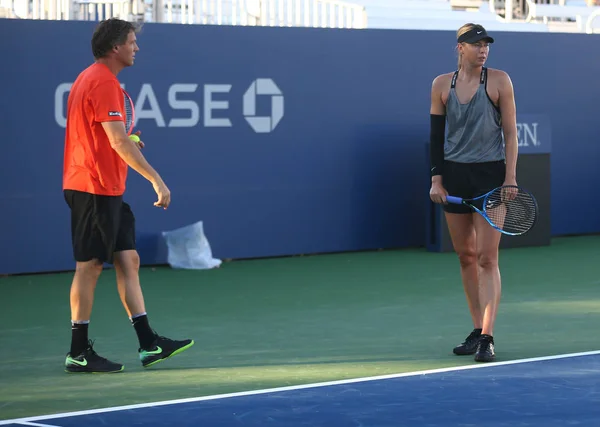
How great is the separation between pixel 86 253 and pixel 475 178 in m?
2.07

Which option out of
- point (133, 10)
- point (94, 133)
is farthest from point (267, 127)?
point (94, 133)

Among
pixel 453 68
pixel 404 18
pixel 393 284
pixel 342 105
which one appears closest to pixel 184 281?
pixel 393 284

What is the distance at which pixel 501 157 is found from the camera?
22.4 feet

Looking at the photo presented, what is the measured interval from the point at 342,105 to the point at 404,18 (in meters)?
7.36

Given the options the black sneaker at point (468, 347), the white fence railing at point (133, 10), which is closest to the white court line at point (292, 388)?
the black sneaker at point (468, 347)

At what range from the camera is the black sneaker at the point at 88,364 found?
21.3 feet

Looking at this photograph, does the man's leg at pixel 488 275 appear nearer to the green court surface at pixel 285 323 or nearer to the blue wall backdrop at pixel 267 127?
the green court surface at pixel 285 323

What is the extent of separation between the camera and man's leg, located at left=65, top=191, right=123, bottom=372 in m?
6.45

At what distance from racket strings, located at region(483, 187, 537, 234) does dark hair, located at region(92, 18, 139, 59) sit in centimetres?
205

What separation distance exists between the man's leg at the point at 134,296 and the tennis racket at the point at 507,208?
5.46 feet

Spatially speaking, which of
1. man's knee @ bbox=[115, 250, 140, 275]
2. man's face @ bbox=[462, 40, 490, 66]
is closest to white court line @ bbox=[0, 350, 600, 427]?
man's knee @ bbox=[115, 250, 140, 275]

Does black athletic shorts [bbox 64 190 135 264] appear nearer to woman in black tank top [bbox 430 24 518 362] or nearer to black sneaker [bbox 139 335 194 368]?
black sneaker [bbox 139 335 194 368]

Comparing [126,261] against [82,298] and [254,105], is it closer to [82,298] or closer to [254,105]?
[82,298]

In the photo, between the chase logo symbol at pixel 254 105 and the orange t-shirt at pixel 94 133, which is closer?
the orange t-shirt at pixel 94 133
